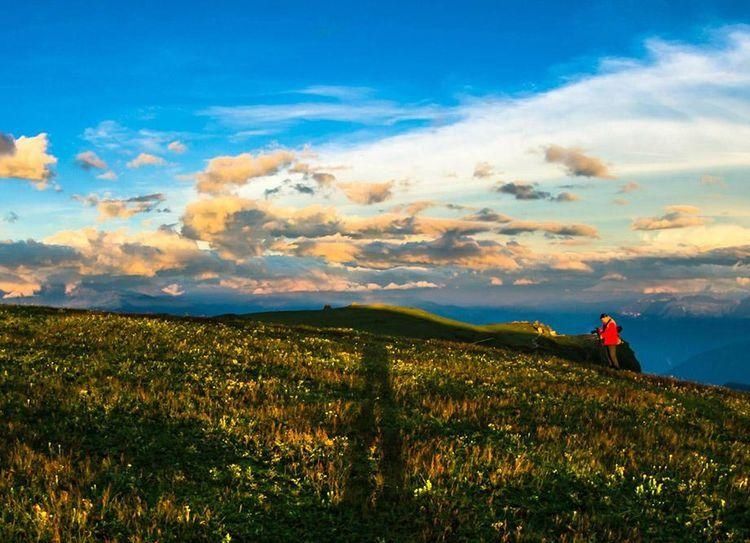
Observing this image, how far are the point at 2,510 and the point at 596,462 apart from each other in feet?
31.5

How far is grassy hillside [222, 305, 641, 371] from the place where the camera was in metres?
49.8

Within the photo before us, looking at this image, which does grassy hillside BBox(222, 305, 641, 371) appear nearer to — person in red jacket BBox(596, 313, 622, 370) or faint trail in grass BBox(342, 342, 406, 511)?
person in red jacket BBox(596, 313, 622, 370)

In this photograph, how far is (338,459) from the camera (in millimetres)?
10047

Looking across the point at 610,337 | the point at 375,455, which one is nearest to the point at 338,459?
the point at 375,455

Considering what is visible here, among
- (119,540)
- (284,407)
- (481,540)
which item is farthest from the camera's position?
(284,407)

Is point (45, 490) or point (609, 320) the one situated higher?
point (609, 320)

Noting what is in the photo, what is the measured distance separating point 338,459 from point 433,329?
55.1m

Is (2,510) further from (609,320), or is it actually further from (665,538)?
(609,320)

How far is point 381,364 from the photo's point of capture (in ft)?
74.6

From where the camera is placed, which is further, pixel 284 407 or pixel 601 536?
pixel 284 407

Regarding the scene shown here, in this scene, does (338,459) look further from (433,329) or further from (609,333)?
(433,329)

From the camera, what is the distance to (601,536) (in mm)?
8094

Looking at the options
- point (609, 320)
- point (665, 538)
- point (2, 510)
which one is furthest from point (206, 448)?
point (609, 320)

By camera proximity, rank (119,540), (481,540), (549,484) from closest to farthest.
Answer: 1. (119,540)
2. (481,540)
3. (549,484)
